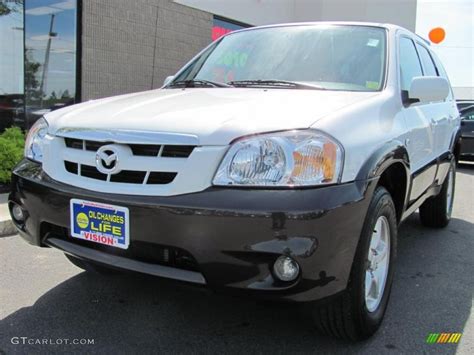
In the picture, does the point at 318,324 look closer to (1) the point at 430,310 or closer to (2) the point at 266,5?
(1) the point at 430,310

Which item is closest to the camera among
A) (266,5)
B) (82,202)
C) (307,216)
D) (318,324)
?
(307,216)

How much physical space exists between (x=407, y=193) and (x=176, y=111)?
5.05 ft

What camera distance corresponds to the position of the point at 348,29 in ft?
11.5

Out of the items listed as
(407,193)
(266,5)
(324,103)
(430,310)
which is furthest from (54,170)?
(266,5)

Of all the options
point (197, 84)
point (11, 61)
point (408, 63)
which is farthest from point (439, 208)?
point (11, 61)

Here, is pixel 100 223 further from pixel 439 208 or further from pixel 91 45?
pixel 91 45

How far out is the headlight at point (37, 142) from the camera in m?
2.77

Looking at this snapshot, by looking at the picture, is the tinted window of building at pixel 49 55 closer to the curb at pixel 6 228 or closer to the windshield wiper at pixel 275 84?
the curb at pixel 6 228

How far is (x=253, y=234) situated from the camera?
6.79 ft

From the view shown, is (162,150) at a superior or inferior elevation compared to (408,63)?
inferior

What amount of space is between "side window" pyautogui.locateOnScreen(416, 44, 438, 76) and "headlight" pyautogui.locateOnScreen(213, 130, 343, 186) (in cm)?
238

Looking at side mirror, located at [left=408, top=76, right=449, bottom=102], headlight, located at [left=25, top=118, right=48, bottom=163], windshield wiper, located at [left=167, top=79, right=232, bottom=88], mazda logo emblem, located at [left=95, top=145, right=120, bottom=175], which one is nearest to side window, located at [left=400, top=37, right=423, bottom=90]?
side mirror, located at [left=408, top=76, right=449, bottom=102]

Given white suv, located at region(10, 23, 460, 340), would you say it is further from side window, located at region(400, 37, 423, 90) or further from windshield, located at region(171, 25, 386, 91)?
side window, located at region(400, 37, 423, 90)

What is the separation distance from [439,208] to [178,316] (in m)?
3.06
